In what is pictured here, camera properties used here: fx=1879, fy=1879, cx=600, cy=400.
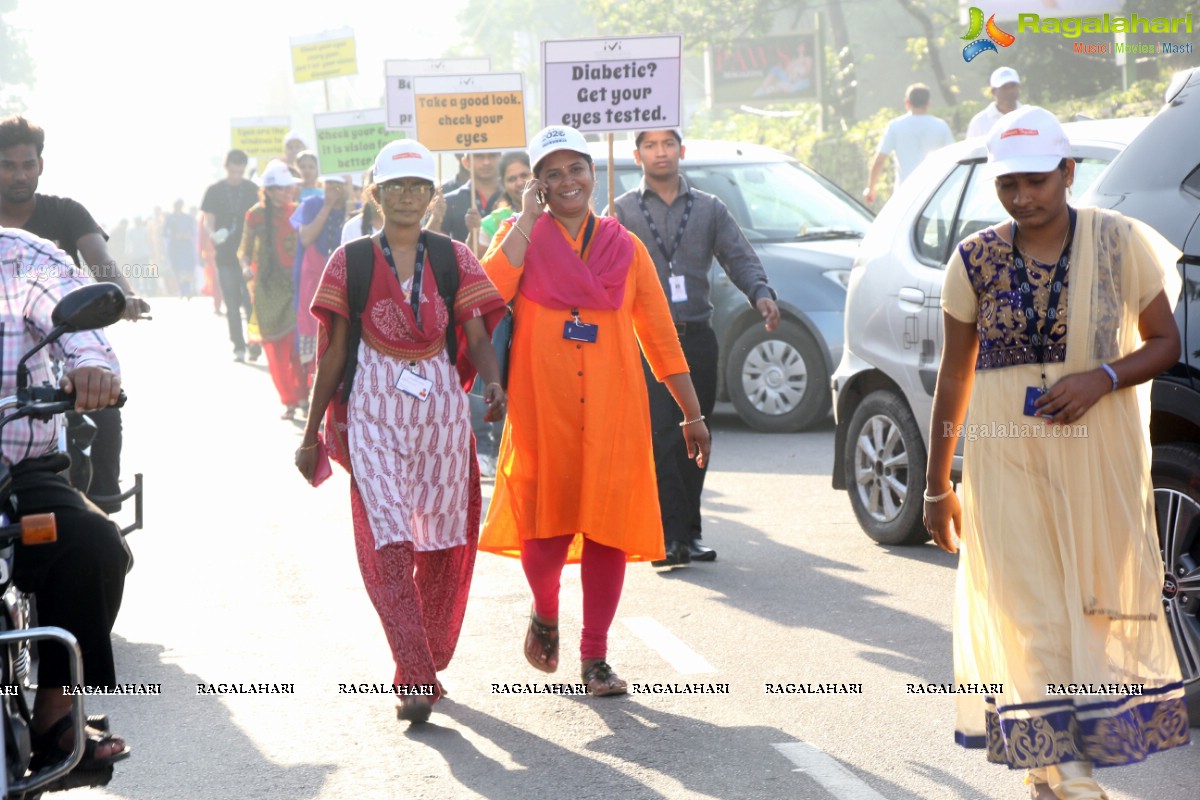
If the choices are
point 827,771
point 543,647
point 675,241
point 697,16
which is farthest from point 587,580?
point 697,16

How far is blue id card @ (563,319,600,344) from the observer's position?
21.5 feet

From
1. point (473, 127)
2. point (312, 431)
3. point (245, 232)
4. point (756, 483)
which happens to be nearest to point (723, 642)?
point (312, 431)

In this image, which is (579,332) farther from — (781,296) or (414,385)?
(781,296)

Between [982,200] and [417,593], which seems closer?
[417,593]

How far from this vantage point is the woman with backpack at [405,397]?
616 cm

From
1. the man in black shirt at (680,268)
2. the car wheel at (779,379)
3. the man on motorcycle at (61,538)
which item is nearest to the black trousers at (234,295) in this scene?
the car wheel at (779,379)

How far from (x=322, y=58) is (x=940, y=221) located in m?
18.6

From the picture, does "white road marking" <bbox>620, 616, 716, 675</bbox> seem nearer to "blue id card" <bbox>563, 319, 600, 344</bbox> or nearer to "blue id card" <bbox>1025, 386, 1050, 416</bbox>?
"blue id card" <bbox>563, 319, 600, 344</bbox>

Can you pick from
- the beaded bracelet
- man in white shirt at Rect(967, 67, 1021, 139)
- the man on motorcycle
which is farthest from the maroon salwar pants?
man in white shirt at Rect(967, 67, 1021, 139)

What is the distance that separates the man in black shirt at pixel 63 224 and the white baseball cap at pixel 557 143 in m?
1.45

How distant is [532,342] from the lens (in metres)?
6.59

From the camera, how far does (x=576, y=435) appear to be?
21.5 feet

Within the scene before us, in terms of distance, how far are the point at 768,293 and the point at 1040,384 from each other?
12.4 feet

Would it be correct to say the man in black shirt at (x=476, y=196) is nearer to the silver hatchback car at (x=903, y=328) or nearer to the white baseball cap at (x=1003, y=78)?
the silver hatchback car at (x=903, y=328)
